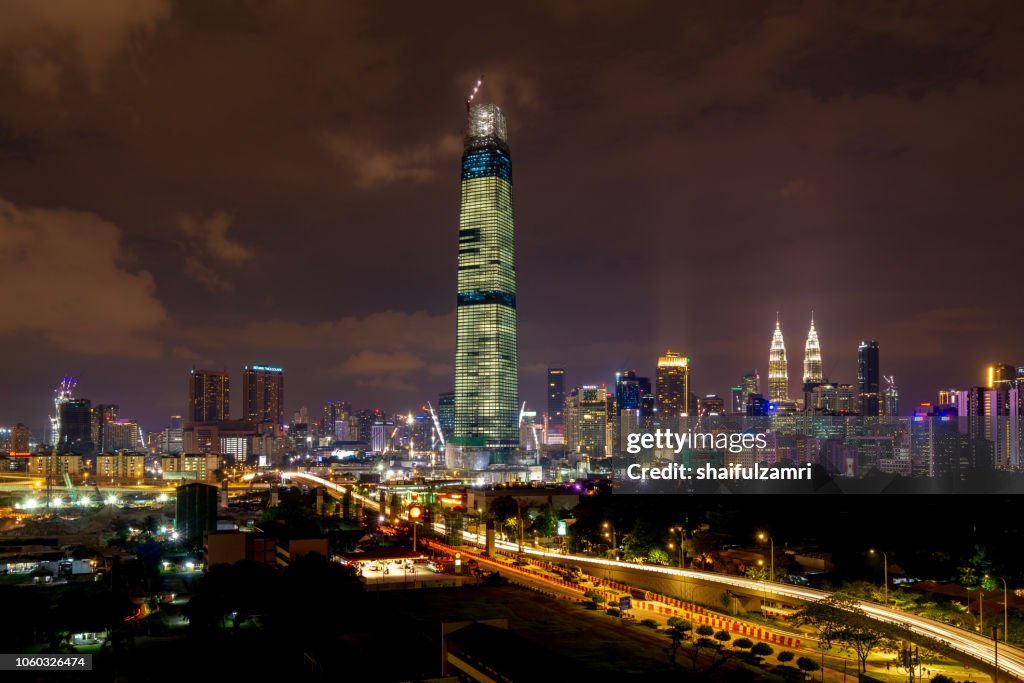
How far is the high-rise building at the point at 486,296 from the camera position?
167m

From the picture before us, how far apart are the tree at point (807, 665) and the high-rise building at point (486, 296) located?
13530 cm

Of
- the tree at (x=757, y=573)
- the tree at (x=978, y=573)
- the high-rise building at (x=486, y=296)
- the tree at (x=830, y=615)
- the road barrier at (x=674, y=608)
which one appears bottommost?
the road barrier at (x=674, y=608)

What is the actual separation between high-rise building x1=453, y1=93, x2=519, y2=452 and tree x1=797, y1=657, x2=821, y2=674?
135 metres

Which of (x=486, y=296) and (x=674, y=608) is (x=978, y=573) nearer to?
(x=674, y=608)

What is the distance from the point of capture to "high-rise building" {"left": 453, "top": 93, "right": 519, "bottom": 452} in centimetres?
16725

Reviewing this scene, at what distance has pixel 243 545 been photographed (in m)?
59.6

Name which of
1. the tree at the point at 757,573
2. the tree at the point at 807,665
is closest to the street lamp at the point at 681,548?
the tree at the point at 757,573

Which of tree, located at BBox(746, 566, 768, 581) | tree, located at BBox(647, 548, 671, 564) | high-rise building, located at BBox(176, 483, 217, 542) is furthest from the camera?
high-rise building, located at BBox(176, 483, 217, 542)

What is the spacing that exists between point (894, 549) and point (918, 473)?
79410 mm

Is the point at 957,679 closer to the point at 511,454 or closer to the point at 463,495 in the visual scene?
the point at 463,495

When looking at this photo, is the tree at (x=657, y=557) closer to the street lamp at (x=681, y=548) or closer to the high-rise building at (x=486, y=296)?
the street lamp at (x=681, y=548)

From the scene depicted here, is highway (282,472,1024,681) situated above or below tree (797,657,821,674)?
above

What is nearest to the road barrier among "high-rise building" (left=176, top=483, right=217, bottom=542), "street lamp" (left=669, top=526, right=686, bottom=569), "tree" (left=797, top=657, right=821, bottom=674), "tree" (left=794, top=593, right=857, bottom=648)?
"tree" (left=794, top=593, right=857, bottom=648)

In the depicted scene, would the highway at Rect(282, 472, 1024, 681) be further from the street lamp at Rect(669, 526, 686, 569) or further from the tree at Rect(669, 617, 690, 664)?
the tree at Rect(669, 617, 690, 664)
